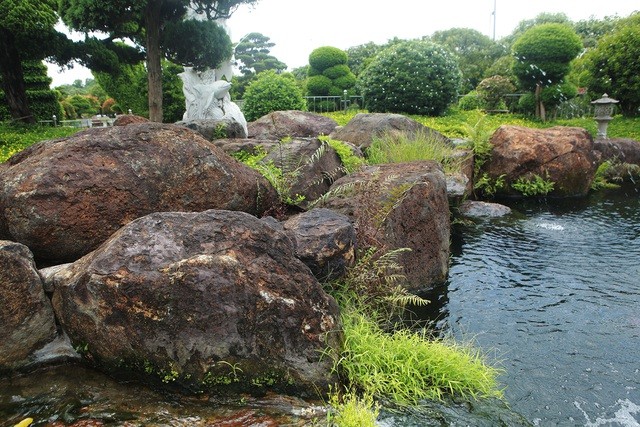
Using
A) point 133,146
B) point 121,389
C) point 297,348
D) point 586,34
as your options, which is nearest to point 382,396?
point 297,348

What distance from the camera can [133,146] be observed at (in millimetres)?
4527

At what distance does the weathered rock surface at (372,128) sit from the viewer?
31.5 feet

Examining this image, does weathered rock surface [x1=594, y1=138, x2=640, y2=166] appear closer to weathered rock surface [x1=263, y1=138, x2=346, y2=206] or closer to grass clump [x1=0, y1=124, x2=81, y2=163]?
weathered rock surface [x1=263, y1=138, x2=346, y2=206]

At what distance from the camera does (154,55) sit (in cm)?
1100

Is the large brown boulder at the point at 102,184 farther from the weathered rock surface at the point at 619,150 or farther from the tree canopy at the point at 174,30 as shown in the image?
the weathered rock surface at the point at 619,150

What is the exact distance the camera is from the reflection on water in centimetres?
375

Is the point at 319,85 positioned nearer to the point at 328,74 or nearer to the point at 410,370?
the point at 328,74

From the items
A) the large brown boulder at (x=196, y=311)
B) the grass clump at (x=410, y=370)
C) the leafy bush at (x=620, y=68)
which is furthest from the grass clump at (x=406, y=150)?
the leafy bush at (x=620, y=68)

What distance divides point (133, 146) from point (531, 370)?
166 inches

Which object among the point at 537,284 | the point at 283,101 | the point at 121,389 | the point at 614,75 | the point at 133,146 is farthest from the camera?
the point at 614,75

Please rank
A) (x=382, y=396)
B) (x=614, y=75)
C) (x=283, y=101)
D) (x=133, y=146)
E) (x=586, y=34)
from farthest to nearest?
(x=586, y=34) → (x=614, y=75) → (x=283, y=101) → (x=133, y=146) → (x=382, y=396)

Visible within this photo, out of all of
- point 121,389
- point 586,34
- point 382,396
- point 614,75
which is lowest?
point 382,396

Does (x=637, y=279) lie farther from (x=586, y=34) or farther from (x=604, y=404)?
(x=586, y=34)

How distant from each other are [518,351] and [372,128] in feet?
20.4
